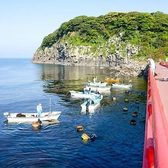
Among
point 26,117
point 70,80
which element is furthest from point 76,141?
point 70,80

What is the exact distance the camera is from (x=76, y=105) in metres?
56.8

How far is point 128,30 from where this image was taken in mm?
161875

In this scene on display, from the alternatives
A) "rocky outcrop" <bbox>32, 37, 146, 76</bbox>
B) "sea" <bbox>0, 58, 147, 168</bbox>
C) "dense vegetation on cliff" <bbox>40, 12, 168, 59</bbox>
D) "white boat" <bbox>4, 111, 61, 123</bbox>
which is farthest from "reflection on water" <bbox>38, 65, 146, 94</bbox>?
"dense vegetation on cliff" <bbox>40, 12, 168, 59</bbox>

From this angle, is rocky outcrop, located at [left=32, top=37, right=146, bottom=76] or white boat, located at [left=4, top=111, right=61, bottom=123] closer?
white boat, located at [left=4, top=111, right=61, bottom=123]

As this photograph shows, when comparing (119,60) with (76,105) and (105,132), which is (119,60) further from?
(105,132)

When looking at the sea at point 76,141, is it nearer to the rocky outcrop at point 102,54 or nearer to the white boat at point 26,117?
the white boat at point 26,117

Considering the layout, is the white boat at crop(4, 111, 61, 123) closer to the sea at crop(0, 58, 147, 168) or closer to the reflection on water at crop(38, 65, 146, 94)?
the sea at crop(0, 58, 147, 168)

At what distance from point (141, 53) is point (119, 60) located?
50.4 ft

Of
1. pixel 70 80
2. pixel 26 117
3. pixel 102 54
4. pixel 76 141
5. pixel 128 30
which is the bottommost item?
pixel 76 141

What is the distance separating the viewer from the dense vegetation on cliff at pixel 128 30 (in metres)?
148

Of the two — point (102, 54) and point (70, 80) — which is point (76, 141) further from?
point (102, 54)

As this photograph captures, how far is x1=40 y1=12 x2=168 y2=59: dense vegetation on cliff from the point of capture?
14788 centimetres

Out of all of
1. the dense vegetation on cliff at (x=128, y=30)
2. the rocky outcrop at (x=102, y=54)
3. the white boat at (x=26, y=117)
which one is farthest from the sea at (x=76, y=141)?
the dense vegetation on cliff at (x=128, y=30)

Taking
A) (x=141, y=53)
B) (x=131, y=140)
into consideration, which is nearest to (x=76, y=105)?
(x=131, y=140)
